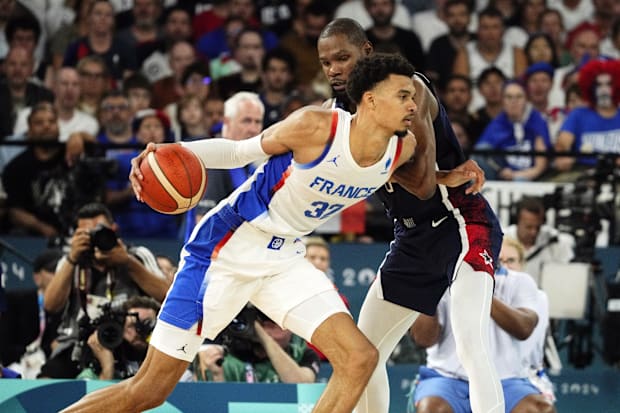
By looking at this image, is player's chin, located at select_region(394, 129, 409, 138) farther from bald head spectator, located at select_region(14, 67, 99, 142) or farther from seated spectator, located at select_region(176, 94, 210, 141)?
bald head spectator, located at select_region(14, 67, 99, 142)

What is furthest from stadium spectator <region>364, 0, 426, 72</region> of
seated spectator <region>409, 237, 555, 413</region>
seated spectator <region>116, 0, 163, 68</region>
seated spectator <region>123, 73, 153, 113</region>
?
seated spectator <region>409, 237, 555, 413</region>

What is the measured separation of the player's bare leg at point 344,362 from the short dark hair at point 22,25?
6.64 meters

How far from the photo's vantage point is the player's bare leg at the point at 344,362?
19.5 feet

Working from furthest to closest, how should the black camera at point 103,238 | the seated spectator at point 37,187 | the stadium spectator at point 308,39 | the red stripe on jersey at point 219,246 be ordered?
1. the stadium spectator at point 308,39
2. the seated spectator at point 37,187
3. the black camera at point 103,238
4. the red stripe on jersey at point 219,246

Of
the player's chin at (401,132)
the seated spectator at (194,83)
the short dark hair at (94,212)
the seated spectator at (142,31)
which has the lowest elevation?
the short dark hair at (94,212)

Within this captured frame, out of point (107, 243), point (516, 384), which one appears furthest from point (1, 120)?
point (516, 384)

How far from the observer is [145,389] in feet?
19.9

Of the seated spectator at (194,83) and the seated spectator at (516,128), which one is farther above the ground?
the seated spectator at (194,83)


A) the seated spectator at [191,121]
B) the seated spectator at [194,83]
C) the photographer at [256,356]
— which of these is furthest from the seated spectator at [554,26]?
the photographer at [256,356]

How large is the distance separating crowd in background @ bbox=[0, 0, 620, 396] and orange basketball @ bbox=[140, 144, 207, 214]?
288 cm

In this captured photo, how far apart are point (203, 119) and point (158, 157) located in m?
5.11

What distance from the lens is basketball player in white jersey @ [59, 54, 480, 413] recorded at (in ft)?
19.6

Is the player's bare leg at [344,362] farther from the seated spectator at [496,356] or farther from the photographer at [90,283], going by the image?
the photographer at [90,283]

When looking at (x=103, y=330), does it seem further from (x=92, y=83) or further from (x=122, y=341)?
(x=92, y=83)
